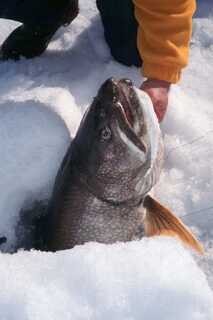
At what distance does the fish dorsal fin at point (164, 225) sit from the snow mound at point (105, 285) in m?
0.33

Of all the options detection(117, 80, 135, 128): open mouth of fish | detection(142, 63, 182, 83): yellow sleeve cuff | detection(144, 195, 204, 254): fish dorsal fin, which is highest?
detection(117, 80, 135, 128): open mouth of fish

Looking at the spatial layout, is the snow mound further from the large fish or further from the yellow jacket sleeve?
the yellow jacket sleeve

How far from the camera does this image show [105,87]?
175 cm

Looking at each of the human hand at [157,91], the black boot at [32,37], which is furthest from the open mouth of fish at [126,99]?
the black boot at [32,37]

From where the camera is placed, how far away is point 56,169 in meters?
2.11

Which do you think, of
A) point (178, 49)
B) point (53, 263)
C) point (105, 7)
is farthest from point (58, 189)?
point (105, 7)

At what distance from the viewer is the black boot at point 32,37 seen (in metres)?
2.74

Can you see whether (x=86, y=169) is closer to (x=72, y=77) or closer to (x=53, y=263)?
(x=53, y=263)

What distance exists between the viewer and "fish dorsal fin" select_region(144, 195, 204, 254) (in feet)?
6.05

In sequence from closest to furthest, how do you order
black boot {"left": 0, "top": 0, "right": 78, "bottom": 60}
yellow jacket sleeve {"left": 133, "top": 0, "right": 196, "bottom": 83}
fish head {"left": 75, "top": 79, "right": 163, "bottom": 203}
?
fish head {"left": 75, "top": 79, "right": 163, "bottom": 203} < yellow jacket sleeve {"left": 133, "top": 0, "right": 196, "bottom": 83} < black boot {"left": 0, "top": 0, "right": 78, "bottom": 60}

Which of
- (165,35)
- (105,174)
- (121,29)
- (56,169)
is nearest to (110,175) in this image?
(105,174)

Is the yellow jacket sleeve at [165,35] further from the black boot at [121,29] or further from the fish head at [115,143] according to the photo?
the black boot at [121,29]

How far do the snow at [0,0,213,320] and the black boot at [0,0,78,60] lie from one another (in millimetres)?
53

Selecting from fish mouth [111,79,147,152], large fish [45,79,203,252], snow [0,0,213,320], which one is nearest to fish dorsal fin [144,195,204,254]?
large fish [45,79,203,252]
